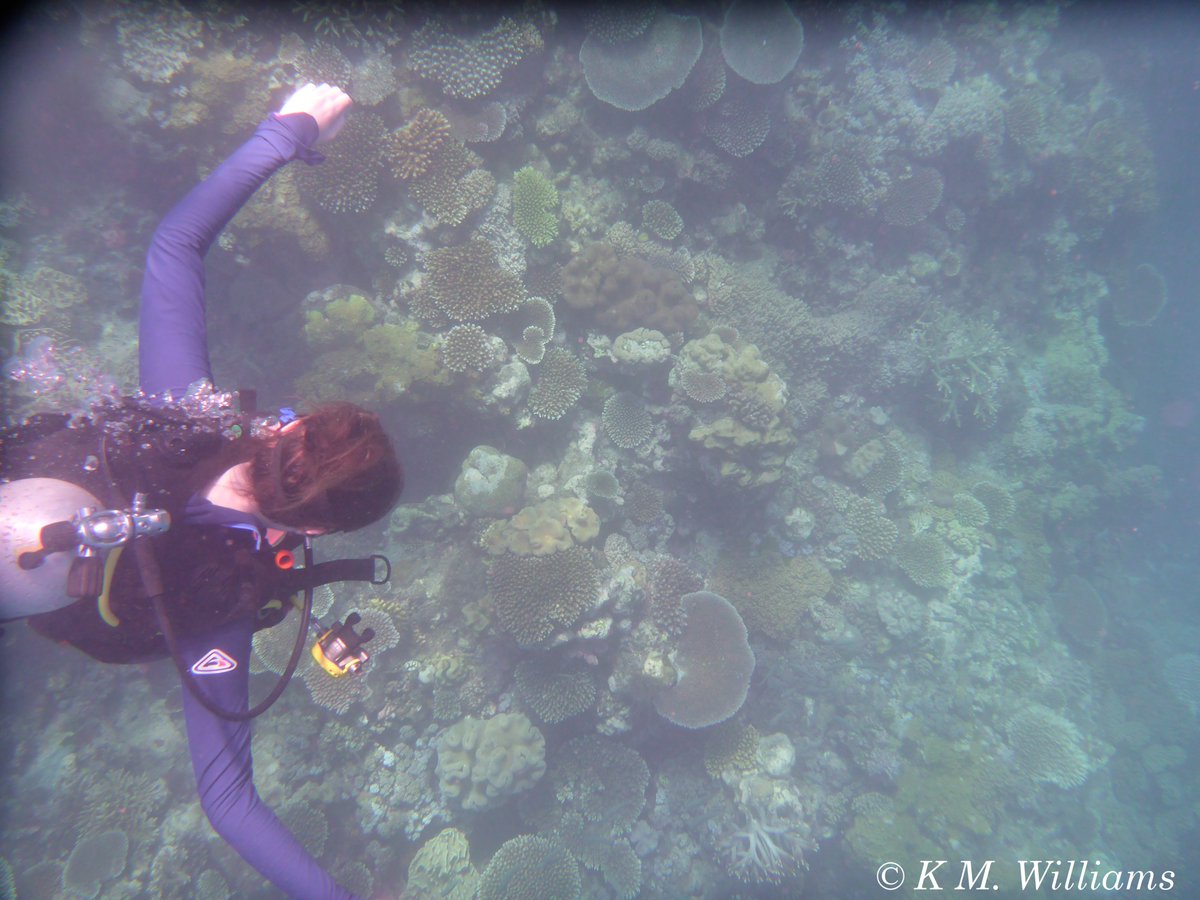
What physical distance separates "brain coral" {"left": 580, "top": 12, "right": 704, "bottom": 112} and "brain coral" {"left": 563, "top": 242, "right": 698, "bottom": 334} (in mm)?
2012

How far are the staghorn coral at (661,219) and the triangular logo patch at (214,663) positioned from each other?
23.0 feet

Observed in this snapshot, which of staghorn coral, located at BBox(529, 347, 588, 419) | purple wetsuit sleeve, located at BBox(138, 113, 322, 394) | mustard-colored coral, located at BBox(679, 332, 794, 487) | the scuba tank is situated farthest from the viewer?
staghorn coral, located at BBox(529, 347, 588, 419)

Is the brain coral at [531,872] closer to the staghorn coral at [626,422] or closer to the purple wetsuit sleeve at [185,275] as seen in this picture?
the staghorn coral at [626,422]

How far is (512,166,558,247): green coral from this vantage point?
5934mm

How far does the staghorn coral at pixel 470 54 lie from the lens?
549cm

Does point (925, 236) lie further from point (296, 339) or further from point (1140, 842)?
point (1140, 842)

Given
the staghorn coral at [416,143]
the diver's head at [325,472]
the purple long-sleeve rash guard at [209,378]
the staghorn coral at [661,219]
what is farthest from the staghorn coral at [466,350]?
the diver's head at [325,472]

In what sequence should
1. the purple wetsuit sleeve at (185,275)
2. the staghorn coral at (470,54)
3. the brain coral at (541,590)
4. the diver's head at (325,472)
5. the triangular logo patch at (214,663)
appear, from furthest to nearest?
the staghorn coral at (470,54) → the brain coral at (541,590) → the purple wetsuit sleeve at (185,275) → the triangular logo patch at (214,663) → the diver's head at (325,472)

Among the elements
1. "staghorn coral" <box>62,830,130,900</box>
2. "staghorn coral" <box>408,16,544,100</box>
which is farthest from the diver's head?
"staghorn coral" <box>62,830,130,900</box>

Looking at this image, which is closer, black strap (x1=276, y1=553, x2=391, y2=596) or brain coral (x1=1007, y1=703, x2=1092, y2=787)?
black strap (x1=276, y1=553, x2=391, y2=596)

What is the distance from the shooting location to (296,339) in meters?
5.89

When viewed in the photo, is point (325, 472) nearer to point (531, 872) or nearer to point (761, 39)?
point (531, 872)

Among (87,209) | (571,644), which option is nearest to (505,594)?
(571,644)

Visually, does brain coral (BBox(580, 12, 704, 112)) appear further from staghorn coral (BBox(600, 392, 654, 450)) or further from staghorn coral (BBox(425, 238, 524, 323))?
staghorn coral (BBox(600, 392, 654, 450))
